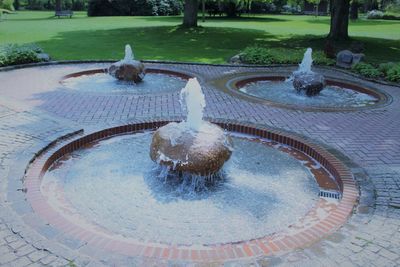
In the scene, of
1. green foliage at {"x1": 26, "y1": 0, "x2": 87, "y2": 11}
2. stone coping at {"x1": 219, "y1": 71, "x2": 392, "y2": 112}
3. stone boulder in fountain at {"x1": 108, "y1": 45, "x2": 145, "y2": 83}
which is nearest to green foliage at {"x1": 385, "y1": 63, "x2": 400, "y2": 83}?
stone coping at {"x1": 219, "y1": 71, "x2": 392, "y2": 112}

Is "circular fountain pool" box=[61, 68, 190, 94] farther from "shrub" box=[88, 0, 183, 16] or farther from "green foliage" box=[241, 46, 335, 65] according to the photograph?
"shrub" box=[88, 0, 183, 16]

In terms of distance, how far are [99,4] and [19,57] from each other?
89.9 ft

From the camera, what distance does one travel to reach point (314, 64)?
591 inches

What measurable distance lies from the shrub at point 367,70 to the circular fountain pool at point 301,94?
4.67 ft

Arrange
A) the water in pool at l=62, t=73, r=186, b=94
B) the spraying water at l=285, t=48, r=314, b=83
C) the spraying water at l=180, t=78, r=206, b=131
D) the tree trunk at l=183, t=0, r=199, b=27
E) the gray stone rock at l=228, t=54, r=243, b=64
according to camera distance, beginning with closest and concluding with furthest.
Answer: the spraying water at l=180, t=78, r=206, b=131 < the water in pool at l=62, t=73, r=186, b=94 < the spraying water at l=285, t=48, r=314, b=83 < the gray stone rock at l=228, t=54, r=243, b=64 < the tree trunk at l=183, t=0, r=199, b=27

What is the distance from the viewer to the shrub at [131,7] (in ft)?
127

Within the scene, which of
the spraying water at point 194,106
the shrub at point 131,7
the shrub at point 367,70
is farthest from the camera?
the shrub at point 131,7

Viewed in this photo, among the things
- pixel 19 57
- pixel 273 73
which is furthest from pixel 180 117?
pixel 19 57

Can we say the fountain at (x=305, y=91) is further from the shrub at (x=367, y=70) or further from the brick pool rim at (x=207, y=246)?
the brick pool rim at (x=207, y=246)

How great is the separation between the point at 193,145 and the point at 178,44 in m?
15.1

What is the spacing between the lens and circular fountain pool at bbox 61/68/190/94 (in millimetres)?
10662

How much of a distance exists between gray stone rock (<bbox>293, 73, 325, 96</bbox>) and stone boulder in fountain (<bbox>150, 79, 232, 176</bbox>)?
18.6 feet

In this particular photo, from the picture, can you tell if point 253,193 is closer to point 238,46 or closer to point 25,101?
point 25,101

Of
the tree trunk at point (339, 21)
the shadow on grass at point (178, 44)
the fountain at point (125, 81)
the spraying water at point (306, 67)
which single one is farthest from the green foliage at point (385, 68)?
the tree trunk at point (339, 21)
